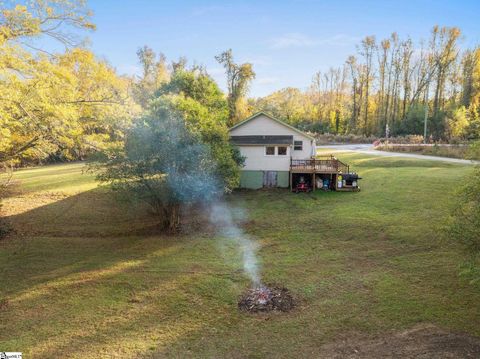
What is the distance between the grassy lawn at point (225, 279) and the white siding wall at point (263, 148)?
5022mm

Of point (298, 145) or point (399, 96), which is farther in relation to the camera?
point (399, 96)

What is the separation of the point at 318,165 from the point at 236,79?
25.6 metres

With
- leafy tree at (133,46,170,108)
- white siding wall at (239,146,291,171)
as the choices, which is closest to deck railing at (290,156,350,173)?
white siding wall at (239,146,291,171)

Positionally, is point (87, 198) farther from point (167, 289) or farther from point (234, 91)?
point (234, 91)

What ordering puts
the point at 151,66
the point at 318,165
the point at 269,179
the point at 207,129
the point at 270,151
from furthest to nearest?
the point at 151,66, the point at 269,179, the point at 270,151, the point at 318,165, the point at 207,129

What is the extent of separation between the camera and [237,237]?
15.9 m

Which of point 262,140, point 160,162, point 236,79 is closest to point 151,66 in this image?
point 236,79

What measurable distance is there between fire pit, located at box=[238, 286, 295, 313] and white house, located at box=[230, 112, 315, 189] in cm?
1459

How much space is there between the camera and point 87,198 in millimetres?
23234

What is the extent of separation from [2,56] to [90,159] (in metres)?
8.21

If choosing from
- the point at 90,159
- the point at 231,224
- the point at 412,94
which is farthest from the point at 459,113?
the point at 90,159

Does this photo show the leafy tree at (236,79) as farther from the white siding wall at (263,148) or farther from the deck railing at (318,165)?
the deck railing at (318,165)

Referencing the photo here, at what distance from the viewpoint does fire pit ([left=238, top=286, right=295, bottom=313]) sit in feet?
31.9

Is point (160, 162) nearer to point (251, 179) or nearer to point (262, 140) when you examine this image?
point (251, 179)
